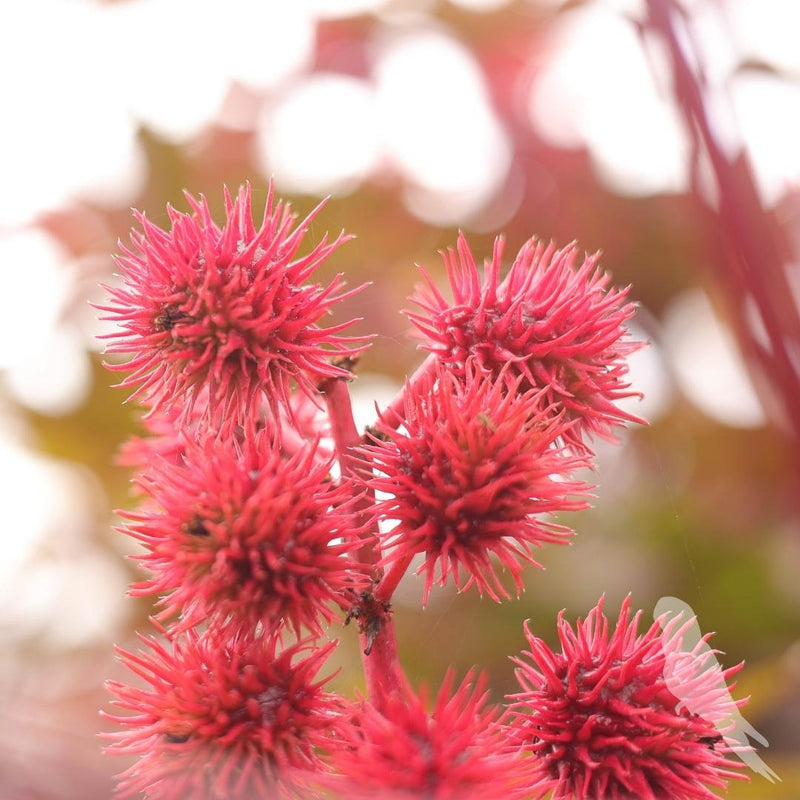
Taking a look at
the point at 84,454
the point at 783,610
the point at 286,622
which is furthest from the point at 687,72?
the point at 84,454

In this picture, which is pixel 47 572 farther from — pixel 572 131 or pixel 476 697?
pixel 572 131

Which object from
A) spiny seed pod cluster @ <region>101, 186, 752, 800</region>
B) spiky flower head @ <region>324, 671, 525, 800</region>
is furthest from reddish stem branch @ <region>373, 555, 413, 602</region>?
spiky flower head @ <region>324, 671, 525, 800</region>

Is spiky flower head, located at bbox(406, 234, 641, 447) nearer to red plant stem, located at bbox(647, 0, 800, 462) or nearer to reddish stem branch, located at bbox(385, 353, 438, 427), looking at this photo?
reddish stem branch, located at bbox(385, 353, 438, 427)

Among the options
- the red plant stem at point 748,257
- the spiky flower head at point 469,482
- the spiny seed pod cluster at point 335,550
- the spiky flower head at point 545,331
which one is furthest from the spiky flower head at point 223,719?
the red plant stem at point 748,257

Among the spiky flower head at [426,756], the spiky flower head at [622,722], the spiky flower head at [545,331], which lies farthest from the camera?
the spiky flower head at [545,331]

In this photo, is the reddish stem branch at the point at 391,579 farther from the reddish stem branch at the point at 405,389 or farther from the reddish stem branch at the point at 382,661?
the reddish stem branch at the point at 405,389

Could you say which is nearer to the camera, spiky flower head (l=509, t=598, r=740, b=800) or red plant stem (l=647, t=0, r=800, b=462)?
red plant stem (l=647, t=0, r=800, b=462)

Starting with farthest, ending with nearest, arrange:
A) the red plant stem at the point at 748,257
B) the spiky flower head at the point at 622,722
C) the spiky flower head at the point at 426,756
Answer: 1. the spiky flower head at the point at 622,722
2. the spiky flower head at the point at 426,756
3. the red plant stem at the point at 748,257

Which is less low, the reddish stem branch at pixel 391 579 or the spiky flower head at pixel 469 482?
the spiky flower head at pixel 469 482
